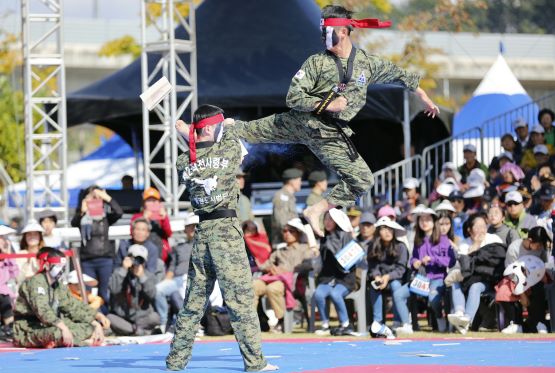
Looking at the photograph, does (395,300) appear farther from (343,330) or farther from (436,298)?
(343,330)

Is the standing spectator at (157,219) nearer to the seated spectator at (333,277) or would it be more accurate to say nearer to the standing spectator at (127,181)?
the seated spectator at (333,277)

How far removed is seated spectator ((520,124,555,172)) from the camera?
17698 mm

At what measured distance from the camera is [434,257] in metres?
14.4

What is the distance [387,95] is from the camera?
19.6 meters

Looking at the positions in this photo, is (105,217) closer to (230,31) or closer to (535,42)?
(230,31)

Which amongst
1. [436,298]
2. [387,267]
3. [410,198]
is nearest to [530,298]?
[436,298]

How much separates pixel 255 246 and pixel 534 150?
4609mm

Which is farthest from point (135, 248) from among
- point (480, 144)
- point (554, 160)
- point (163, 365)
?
point (480, 144)

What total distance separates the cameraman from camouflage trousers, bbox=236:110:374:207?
5353 millimetres

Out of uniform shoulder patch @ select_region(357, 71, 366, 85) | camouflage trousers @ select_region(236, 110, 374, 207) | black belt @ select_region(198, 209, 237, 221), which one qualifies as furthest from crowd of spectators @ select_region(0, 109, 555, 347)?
black belt @ select_region(198, 209, 237, 221)

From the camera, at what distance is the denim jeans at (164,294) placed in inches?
591

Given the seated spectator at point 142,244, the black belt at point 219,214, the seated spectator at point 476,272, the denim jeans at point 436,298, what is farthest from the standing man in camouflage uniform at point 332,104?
the seated spectator at point 142,244

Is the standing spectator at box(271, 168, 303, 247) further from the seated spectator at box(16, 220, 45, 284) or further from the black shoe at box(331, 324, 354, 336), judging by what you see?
the seated spectator at box(16, 220, 45, 284)

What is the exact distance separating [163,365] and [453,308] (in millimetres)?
4841
